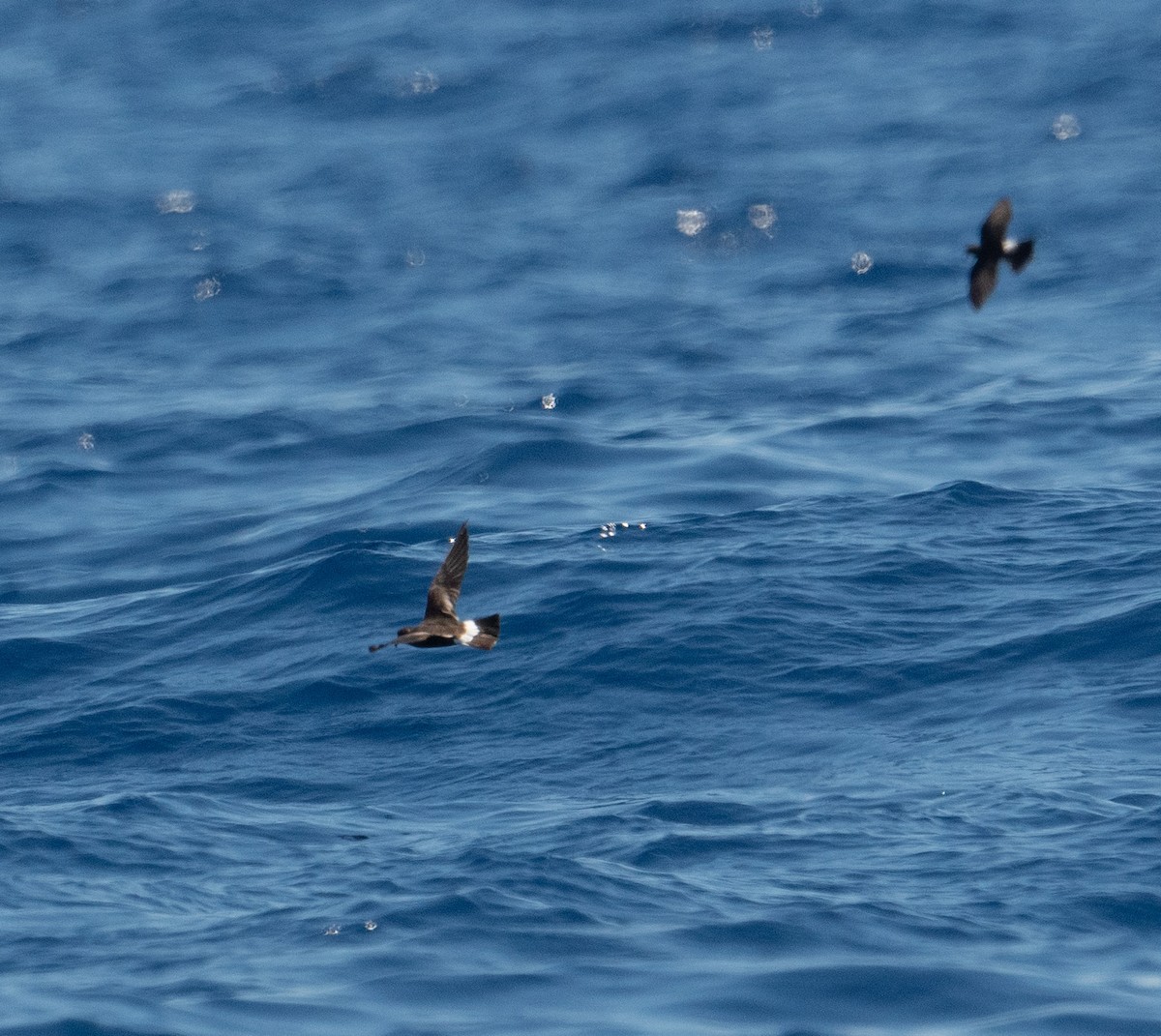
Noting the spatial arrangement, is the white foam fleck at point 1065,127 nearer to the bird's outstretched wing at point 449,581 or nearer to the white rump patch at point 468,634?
the bird's outstretched wing at point 449,581

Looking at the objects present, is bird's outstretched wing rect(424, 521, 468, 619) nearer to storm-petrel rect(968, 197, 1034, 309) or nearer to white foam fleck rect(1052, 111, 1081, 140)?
storm-petrel rect(968, 197, 1034, 309)

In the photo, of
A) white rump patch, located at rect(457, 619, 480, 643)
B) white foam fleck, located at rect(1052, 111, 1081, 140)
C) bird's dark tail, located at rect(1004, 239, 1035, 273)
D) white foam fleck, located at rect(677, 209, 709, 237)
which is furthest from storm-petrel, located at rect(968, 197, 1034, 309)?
white foam fleck, located at rect(1052, 111, 1081, 140)

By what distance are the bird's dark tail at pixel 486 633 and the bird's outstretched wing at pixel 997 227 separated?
370cm

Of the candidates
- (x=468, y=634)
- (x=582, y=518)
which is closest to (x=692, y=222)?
(x=582, y=518)

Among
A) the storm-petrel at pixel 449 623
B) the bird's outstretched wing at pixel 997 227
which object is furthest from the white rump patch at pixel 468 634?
the bird's outstretched wing at pixel 997 227

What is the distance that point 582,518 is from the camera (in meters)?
22.8

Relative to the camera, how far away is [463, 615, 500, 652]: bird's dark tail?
476 inches

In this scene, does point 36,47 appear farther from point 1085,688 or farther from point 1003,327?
point 1085,688

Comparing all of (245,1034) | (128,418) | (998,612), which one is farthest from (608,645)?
(128,418)

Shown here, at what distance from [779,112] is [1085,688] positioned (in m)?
18.0

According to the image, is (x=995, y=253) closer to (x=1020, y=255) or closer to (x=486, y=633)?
(x=1020, y=255)

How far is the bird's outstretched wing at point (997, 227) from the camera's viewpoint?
483 inches

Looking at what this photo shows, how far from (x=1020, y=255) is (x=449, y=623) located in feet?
13.4

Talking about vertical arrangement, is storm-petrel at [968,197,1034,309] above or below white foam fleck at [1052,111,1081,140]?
below
